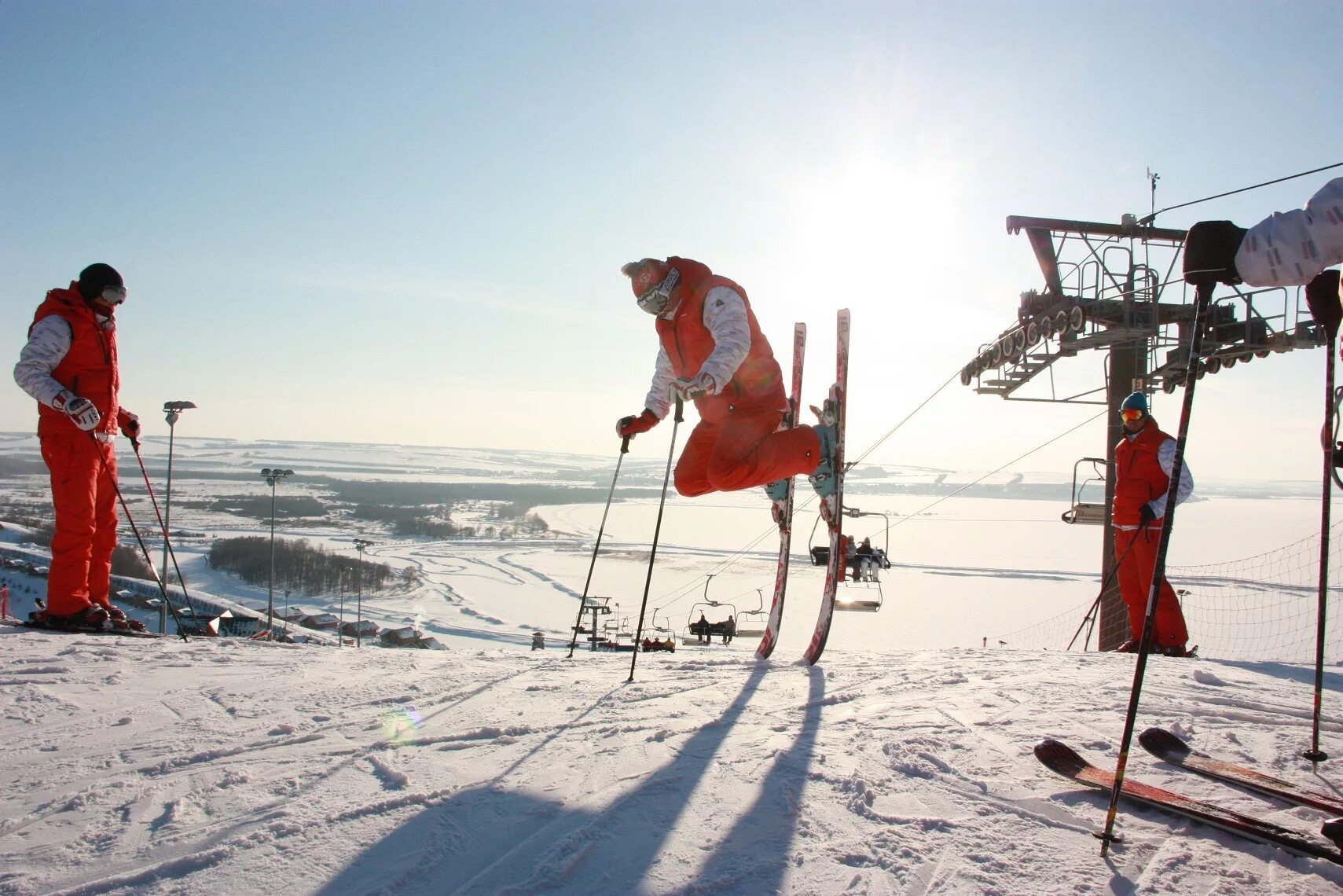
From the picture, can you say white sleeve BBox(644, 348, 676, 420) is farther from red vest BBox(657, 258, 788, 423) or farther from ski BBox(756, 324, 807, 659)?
ski BBox(756, 324, 807, 659)

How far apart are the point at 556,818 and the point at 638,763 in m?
0.41

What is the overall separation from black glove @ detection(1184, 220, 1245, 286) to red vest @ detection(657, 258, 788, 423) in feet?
6.55

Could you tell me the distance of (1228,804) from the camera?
1.73 metres

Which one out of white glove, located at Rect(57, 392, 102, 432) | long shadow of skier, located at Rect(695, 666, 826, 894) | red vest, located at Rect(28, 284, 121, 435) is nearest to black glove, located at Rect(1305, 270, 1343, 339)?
long shadow of skier, located at Rect(695, 666, 826, 894)

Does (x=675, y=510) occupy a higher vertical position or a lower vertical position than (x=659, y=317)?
lower

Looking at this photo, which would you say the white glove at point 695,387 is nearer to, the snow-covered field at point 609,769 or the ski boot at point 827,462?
the ski boot at point 827,462

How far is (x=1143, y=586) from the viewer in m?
5.24

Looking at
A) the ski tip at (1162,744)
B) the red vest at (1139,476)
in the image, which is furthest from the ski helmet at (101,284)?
the red vest at (1139,476)

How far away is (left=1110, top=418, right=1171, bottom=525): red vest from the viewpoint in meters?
5.27

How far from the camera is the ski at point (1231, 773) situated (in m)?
1.72

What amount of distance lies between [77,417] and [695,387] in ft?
10.4

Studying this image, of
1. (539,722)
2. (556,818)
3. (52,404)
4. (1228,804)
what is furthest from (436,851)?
(52,404)

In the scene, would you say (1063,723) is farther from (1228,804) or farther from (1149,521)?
(1149,521)

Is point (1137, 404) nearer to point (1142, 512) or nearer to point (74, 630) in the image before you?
point (1142, 512)
